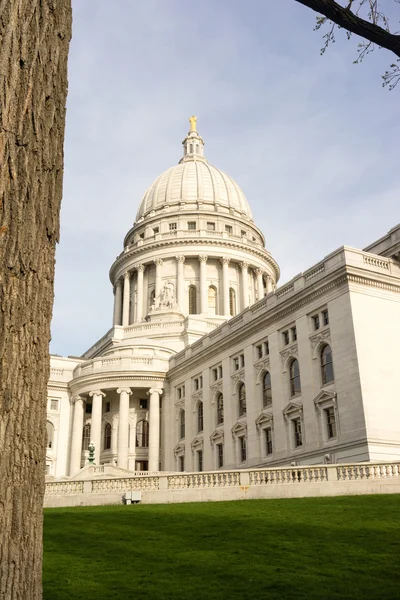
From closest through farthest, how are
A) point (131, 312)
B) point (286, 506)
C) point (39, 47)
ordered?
point (39, 47) → point (286, 506) → point (131, 312)

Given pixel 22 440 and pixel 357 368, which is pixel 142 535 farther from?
pixel 357 368

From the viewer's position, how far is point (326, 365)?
44.5 meters

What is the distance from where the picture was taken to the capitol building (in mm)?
42219

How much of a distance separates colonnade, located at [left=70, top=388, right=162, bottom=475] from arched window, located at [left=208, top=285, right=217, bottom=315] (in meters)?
24.4

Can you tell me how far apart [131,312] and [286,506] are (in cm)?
6918

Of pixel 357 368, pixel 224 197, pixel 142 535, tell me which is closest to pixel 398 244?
pixel 357 368

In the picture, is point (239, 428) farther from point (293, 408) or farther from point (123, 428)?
point (123, 428)

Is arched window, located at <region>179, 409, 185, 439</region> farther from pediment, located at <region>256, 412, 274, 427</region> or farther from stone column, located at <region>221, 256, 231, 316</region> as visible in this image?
stone column, located at <region>221, 256, 231, 316</region>

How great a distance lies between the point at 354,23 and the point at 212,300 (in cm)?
8048

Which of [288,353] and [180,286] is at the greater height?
[180,286]

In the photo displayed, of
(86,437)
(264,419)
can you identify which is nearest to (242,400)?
(264,419)

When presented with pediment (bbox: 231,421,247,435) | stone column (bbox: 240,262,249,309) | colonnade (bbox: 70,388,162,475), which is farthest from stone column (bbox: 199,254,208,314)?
pediment (bbox: 231,421,247,435)

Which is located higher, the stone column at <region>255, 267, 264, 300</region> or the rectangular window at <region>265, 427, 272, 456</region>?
the stone column at <region>255, 267, 264, 300</region>

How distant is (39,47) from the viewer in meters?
5.62
